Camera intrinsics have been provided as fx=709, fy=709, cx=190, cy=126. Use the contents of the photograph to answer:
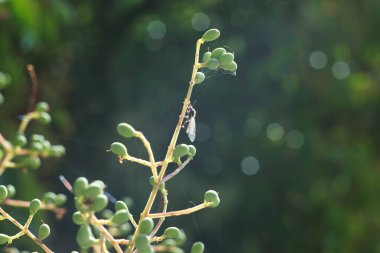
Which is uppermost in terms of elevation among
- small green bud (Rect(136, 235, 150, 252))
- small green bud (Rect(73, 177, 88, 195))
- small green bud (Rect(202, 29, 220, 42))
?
small green bud (Rect(202, 29, 220, 42))

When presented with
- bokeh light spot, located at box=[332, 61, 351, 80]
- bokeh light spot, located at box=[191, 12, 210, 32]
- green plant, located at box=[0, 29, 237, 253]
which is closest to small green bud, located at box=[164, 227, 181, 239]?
green plant, located at box=[0, 29, 237, 253]

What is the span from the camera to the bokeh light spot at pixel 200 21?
10.3 feet

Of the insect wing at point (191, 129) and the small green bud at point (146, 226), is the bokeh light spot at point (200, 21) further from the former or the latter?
the small green bud at point (146, 226)

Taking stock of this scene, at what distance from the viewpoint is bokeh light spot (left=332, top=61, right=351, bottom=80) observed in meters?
3.50

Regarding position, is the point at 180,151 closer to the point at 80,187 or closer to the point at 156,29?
the point at 80,187

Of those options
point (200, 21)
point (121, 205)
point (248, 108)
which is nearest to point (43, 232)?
point (121, 205)

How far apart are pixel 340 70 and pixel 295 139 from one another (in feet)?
1.35

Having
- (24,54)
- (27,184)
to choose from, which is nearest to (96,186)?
(27,184)

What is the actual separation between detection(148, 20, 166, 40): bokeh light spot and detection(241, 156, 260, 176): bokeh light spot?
74 cm

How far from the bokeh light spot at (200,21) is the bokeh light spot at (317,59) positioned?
0.66 m

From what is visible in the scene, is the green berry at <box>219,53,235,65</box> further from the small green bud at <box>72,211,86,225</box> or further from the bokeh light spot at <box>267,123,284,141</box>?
the bokeh light spot at <box>267,123,284,141</box>

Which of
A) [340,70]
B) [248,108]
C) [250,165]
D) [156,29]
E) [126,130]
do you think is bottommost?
[250,165]

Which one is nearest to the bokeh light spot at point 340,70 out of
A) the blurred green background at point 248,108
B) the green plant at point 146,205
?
the blurred green background at point 248,108

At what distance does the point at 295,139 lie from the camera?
3.51 m
